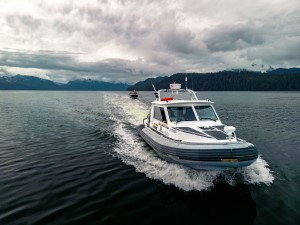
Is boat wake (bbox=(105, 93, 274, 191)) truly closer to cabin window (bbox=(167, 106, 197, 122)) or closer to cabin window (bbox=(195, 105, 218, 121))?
cabin window (bbox=(167, 106, 197, 122))

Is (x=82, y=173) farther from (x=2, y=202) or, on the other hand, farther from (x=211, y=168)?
(x=211, y=168)

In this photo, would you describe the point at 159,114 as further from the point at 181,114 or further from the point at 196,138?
the point at 196,138

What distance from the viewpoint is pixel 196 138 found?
11.5 m

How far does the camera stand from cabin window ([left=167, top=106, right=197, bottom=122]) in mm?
14164

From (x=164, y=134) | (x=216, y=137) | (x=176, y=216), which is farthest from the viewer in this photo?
(x=164, y=134)

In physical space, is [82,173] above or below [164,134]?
below

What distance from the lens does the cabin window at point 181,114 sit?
1416cm

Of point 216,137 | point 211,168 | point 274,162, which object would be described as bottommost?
point 274,162

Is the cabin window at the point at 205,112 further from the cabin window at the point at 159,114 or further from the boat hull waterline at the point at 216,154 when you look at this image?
the boat hull waterline at the point at 216,154

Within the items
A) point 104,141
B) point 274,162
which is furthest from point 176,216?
point 104,141

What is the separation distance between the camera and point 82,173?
11914mm

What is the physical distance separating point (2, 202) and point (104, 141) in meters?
10.5

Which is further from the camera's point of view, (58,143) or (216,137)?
(58,143)

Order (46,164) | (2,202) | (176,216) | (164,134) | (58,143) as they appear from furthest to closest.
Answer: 1. (58,143)
2. (164,134)
3. (46,164)
4. (2,202)
5. (176,216)
